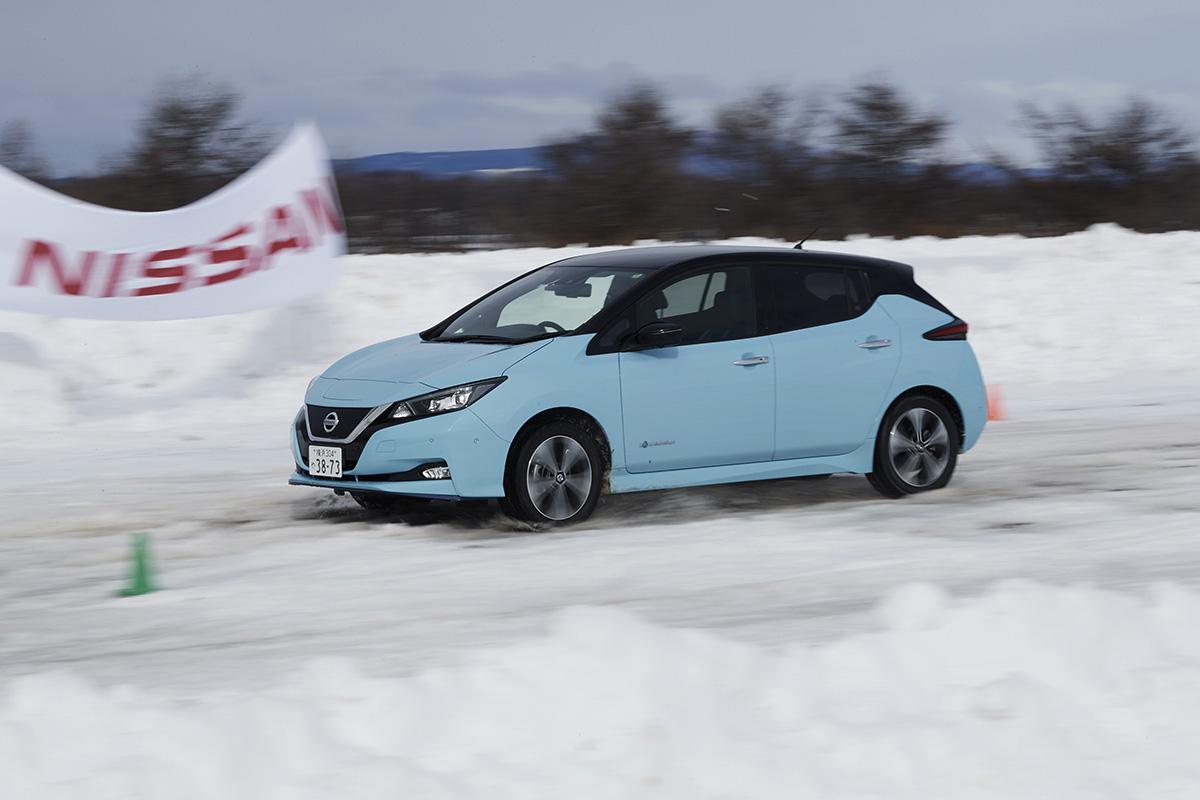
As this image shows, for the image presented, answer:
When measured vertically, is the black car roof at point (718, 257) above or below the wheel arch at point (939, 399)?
above

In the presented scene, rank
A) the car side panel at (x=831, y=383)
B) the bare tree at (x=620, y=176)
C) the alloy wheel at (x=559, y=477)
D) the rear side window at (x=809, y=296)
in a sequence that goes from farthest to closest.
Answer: the bare tree at (x=620, y=176) < the rear side window at (x=809, y=296) < the car side panel at (x=831, y=383) < the alloy wheel at (x=559, y=477)

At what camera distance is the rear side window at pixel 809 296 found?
1002 centimetres

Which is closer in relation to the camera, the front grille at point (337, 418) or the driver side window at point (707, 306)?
the front grille at point (337, 418)

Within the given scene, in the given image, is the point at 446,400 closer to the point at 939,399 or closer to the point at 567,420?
the point at 567,420

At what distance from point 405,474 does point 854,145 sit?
25.2m

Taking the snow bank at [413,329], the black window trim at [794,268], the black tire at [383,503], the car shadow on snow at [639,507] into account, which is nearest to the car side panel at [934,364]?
the black window trim at [794,268]

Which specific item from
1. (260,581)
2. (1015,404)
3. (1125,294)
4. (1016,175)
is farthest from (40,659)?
(1016,175)

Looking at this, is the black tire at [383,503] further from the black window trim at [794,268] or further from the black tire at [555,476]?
the black window trim at [794,268]

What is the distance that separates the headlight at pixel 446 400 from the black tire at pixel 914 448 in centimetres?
276

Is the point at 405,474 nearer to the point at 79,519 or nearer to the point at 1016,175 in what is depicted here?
the point at 79,519

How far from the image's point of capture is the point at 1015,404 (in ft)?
52.2

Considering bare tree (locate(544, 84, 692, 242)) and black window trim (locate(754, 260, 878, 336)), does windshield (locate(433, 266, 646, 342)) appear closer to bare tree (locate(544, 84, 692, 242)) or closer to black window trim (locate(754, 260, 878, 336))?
black window trim (locate(754, 260, 878, 336))

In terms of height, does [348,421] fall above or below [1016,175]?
below

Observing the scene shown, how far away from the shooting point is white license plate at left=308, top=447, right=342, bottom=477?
360 inches
